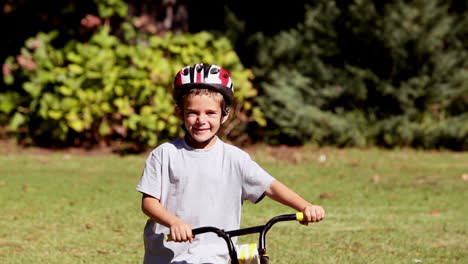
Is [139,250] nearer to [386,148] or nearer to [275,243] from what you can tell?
[275,243]

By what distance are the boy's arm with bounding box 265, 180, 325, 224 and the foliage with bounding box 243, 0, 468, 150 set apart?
27.3 feet

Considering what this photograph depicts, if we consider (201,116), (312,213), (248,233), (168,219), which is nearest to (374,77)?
(201,116)

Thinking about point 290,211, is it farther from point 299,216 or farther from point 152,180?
point 299,216

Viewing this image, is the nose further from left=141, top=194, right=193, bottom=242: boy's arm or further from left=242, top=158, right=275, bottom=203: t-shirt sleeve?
left=141, top=194, right=193, bottom=242: boy's arm

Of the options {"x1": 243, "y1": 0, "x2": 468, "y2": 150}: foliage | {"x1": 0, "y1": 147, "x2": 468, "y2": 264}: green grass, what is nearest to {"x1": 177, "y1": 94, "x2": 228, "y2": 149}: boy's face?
{"x1": 0, "y1": 147, "x2": 468, "y2": 264}: green grass

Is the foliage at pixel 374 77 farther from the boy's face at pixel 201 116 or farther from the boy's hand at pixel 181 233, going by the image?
the boy's hand at pixel 181 233

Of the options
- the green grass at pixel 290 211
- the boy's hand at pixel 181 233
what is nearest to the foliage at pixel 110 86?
the green grass at pixel 290 211

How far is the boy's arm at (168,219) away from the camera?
330 centimetres

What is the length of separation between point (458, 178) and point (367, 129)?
110 inches

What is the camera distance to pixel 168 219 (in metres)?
3.57

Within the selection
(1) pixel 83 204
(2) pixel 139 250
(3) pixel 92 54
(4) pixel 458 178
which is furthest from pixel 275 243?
(3) pixel 92 54

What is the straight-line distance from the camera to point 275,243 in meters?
6.14

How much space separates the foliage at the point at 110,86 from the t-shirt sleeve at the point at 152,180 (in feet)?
23.8

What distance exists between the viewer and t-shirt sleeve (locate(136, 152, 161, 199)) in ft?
12.5
